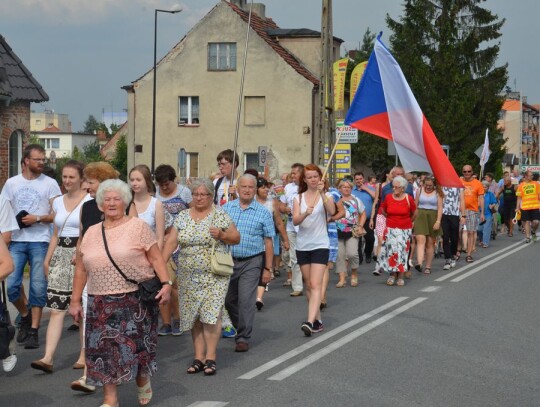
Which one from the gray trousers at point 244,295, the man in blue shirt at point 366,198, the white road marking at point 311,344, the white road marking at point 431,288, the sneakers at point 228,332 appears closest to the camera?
the white road marking at point 311,344

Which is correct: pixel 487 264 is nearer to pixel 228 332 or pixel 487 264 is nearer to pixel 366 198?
pixel 366 198

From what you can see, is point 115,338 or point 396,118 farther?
point 396,118

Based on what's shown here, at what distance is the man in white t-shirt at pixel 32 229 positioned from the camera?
10.2m

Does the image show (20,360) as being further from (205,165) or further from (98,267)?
(205,165)

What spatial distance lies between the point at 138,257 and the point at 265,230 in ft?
10.2

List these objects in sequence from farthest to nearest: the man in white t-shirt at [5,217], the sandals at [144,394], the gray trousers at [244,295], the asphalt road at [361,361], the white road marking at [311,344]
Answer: the gray trousers at [244,295] → the white road marking at [311,344] → the man in white t-shirt at [5,217] → the asphalt road at [361,361] → the sandals at [144,394]

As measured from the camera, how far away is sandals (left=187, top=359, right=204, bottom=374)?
8.62 m

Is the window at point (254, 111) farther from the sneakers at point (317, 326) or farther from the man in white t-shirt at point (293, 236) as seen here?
the sneakers at point (317, 326)

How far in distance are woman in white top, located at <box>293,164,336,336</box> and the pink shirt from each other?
154 inches

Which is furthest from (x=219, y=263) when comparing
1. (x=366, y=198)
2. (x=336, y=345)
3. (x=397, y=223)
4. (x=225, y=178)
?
(x=366, y=198)

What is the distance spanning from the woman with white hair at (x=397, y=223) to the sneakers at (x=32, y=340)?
734 centimetres

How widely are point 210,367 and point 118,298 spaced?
5.55 ft

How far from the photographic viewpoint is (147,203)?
9.55 meters

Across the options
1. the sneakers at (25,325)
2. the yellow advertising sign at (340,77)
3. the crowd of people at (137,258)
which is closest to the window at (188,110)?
the yellow advertising sign at (340,77)
